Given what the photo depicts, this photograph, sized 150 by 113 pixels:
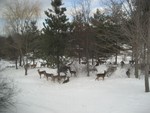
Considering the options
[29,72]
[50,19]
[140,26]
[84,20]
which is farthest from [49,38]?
[140,26]

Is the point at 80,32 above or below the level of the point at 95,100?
above

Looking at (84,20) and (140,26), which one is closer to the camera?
(140,26)

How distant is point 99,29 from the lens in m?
30.2

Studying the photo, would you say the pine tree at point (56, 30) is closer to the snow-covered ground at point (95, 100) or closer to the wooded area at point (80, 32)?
the wooded area at point (80, 32)

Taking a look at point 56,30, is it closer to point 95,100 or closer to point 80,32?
point 80,32

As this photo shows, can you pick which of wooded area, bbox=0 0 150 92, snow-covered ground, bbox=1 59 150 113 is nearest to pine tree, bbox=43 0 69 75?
wooded area, bbox=0 0 150 92

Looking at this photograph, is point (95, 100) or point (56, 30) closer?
point (95, 100)

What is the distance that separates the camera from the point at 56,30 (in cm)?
2988

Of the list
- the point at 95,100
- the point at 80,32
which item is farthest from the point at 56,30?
the point at 95,100

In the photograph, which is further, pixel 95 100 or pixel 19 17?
pixel 19 17

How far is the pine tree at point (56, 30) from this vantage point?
29578mm

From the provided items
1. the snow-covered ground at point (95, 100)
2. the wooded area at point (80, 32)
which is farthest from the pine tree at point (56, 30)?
the snow-covered ground at point (95, 100)

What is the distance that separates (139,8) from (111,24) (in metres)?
10.9

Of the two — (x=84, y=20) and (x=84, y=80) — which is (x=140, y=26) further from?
(x=84, y=20)
